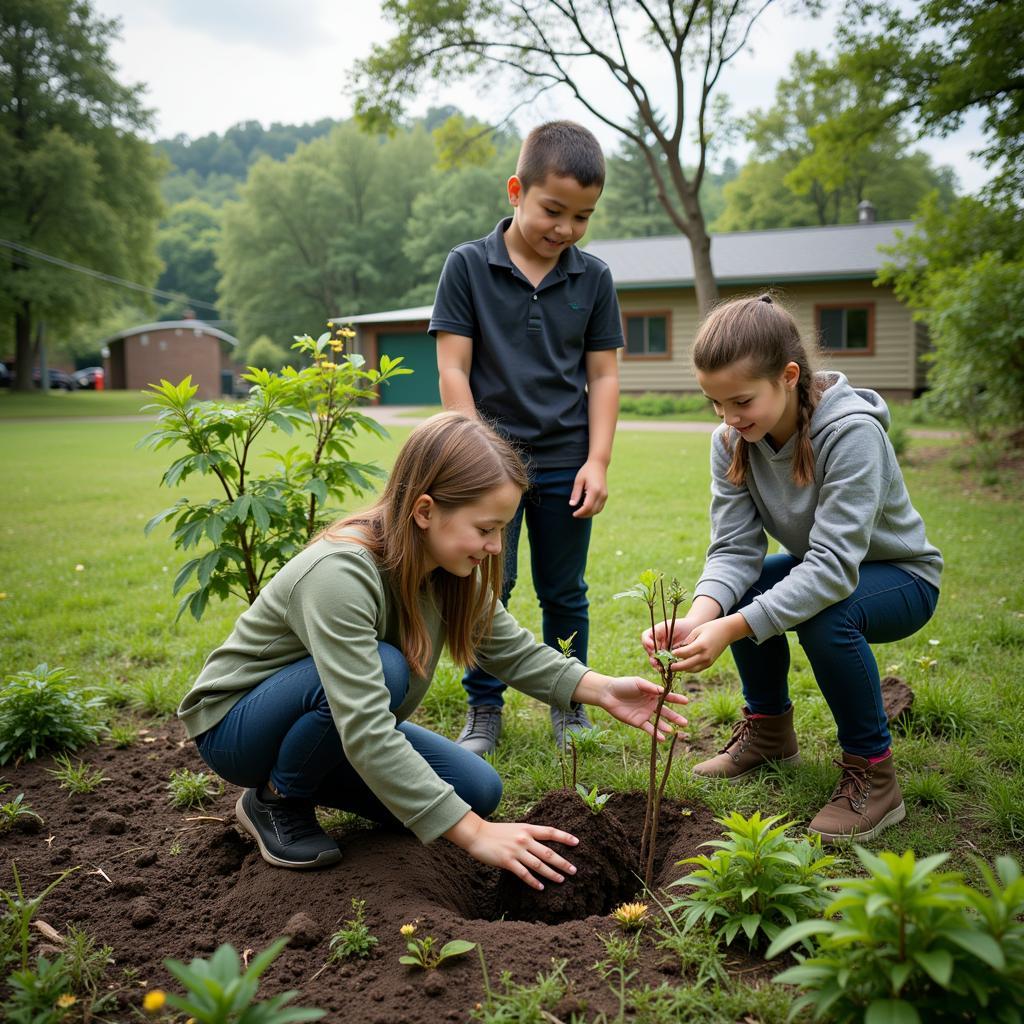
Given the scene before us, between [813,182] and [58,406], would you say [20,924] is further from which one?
[813,182]

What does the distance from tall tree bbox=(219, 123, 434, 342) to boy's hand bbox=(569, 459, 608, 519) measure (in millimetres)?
48908

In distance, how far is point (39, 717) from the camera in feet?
10.1

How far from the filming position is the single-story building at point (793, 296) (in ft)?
72.3

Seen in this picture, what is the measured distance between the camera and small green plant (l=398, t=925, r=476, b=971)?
1798 mm

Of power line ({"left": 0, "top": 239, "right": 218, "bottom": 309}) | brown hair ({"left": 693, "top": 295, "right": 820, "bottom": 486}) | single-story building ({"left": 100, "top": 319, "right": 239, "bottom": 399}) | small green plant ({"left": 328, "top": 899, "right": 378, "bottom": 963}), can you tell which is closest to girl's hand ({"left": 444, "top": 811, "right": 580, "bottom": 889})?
small green plant ({"left": 328, "top": 899, "right": 378, "bottom": 963})

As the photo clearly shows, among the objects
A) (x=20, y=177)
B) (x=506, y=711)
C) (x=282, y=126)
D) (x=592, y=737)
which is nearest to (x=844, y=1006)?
(x=592, y=737)

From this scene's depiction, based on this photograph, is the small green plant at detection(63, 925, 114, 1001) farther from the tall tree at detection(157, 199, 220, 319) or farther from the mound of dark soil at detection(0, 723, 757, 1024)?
the tall tree at detection(157, 199, 220, 319)

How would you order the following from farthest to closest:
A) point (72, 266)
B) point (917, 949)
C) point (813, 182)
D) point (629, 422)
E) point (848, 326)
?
point (813, 182) < point (72, 266) < point (848, 326) < point (629, 422) < point (917, 949)

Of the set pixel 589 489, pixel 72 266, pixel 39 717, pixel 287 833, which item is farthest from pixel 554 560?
pixel 72 266

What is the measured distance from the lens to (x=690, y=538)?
6.70 meters

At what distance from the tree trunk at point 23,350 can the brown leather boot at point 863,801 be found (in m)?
37.6

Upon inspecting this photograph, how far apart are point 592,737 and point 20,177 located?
37.7 meters

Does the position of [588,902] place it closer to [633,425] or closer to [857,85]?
[857,85]

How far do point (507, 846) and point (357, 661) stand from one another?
552mm
